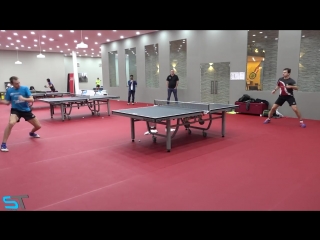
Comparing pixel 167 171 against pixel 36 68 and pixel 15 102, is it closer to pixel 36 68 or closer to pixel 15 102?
pixel 15 102

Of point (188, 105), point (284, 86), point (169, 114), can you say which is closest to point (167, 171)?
point (169, 114)

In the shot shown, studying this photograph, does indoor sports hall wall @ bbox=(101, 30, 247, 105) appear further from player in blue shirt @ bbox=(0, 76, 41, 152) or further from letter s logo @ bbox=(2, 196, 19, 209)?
letter s logo @ bbox=(2, 196, 19, 209)

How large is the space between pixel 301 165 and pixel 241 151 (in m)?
1.07

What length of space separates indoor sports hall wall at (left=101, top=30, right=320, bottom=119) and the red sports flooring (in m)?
2.24

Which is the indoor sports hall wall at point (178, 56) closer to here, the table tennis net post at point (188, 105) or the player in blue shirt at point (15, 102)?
the table tennis net post at point (188, 105)

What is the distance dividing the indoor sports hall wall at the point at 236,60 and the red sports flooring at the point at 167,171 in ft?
7.35

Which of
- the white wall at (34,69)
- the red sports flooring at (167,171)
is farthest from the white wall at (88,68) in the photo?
the red sports flooring at (167,171)

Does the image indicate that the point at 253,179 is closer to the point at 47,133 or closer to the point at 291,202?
the point at 291,202

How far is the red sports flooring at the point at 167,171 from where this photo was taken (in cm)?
289

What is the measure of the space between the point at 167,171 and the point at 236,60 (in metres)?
7.23

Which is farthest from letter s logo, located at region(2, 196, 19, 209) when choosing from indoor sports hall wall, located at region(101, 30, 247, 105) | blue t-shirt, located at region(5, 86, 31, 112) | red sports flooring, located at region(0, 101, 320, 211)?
indoor sports hall wall, located at region(101, 30, 247, 105)

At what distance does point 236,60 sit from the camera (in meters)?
9.71

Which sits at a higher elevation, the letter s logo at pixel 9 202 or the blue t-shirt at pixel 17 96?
the blue t-shirt at pixel 17 96
